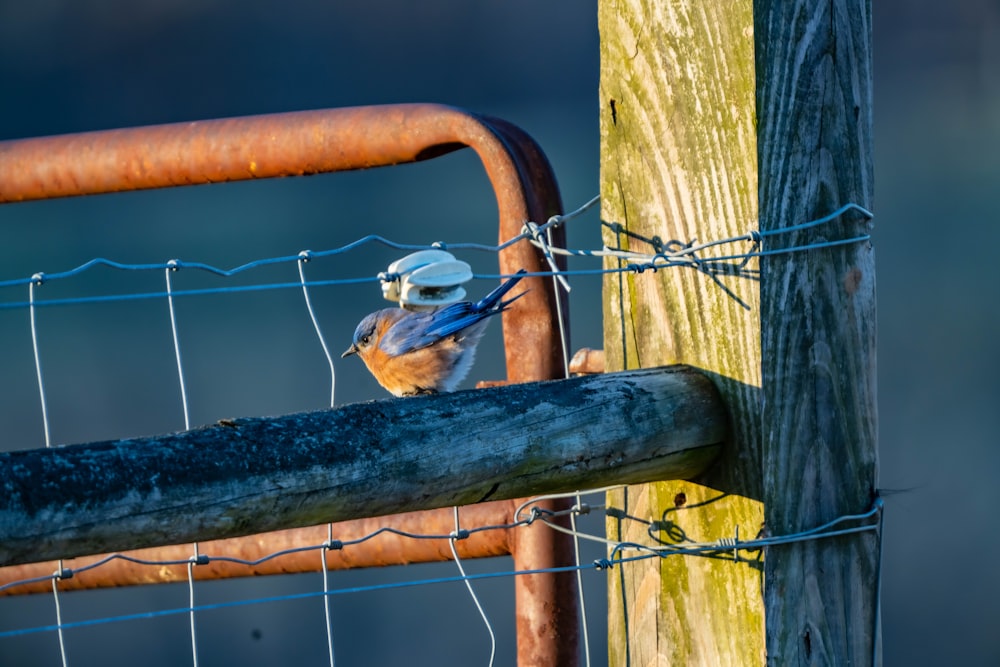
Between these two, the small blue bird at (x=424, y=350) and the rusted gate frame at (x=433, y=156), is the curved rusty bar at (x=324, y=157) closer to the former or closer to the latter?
the rusted gate frame at (x=433, y=156)

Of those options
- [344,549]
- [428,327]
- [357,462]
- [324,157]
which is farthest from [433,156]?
[357,462]

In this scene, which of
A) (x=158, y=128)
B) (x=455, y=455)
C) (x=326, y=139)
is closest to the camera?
(x=455, y=455)

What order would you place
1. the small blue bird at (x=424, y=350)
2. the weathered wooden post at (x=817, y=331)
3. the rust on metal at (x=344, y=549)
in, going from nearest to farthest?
1. the weathered wooden post at (x=817, y=331)
2. the rust on metal at (x=344, y=549)
3. the small blue bird at (x=424, y=350)

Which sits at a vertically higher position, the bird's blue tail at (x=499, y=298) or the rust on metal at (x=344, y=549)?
the bird's blue tail at (x=499, y=298)

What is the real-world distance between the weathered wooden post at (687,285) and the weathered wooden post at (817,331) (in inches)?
0.9

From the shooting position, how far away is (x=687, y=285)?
144 cm

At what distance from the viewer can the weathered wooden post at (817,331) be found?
138cm

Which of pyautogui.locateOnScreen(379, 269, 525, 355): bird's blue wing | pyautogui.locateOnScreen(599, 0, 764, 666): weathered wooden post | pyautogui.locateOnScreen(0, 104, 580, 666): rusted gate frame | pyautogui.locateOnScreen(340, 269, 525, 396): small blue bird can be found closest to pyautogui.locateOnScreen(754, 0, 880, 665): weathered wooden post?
pyautogui.locateOnScreen(599, 0, 764, 666): weathered wooden post

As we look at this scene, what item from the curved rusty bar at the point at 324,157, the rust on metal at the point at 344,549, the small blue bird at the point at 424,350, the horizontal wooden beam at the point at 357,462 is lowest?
the rust on metal at the point at 344,549

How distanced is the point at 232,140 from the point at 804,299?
1.16 metres

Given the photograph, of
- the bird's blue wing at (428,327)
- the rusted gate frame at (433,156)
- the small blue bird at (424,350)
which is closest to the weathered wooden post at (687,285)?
the rusted gate frame at (433,156)

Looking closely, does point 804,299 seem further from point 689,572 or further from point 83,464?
point 83,464

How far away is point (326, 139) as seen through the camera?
202cm

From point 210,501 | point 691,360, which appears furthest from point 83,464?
point 691,360
